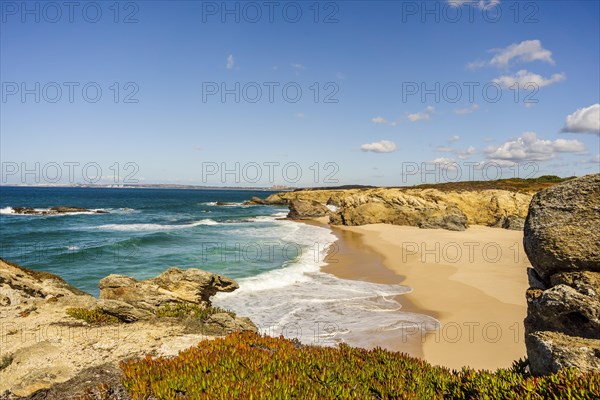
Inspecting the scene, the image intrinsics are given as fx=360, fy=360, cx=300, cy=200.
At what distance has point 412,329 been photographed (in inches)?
504

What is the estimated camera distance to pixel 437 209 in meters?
42.8

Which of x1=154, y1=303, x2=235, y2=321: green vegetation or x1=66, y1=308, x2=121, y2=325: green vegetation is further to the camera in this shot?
x1=154, y1=303, x2=235, y2=321: green vegetation

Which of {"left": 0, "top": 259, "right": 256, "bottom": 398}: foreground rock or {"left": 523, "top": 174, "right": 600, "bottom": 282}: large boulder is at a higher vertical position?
{"left": 523, "top": 174, "right": 600, "bottom": 282}: large boulder

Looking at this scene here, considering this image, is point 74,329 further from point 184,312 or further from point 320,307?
point 320,307

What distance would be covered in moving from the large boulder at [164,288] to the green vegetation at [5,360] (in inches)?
128

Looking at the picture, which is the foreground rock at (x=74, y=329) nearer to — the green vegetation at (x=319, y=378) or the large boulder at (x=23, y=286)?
the large boulder at (x=23, y=286)

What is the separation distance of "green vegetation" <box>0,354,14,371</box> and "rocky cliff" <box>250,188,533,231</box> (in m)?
38.7

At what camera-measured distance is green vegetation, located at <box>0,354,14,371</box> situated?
667 centimetres

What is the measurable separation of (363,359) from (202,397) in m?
3.19

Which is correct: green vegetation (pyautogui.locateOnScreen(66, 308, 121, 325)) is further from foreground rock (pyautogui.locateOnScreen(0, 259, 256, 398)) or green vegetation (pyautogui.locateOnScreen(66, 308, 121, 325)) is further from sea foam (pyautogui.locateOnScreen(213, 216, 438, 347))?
sea foam (pyautogui.locateOnScreen(213, 216, 438, 347))

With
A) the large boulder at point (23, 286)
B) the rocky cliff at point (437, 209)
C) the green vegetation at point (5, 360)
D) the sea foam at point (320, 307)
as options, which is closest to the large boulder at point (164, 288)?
the large boulder at point (23, 286)

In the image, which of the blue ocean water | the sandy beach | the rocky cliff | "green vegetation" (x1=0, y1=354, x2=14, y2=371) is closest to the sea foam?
the blue ocean water

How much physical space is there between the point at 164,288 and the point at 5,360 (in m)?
5.39

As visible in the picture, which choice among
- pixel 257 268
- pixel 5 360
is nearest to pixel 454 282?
pixel 257 268
